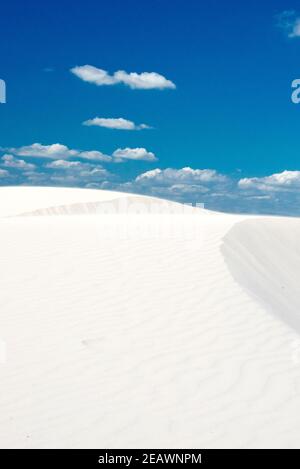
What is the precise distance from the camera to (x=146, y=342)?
23.6 feet

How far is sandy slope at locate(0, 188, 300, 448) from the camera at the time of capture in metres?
5.42

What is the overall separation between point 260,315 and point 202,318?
919 millimetres

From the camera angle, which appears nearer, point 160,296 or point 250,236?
point 160,296

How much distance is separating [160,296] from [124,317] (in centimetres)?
97

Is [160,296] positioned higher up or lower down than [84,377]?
higher up

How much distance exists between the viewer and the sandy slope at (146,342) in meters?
5.42

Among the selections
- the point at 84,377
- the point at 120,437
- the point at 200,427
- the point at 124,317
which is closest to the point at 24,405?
the point at 84,377

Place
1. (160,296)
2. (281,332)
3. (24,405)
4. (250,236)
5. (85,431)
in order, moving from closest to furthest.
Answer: (85,431) < (24,405) < (281,332) < (160,296) < (250,236)

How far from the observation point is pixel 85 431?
5.34 m

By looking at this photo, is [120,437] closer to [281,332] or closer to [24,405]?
[24,405]
